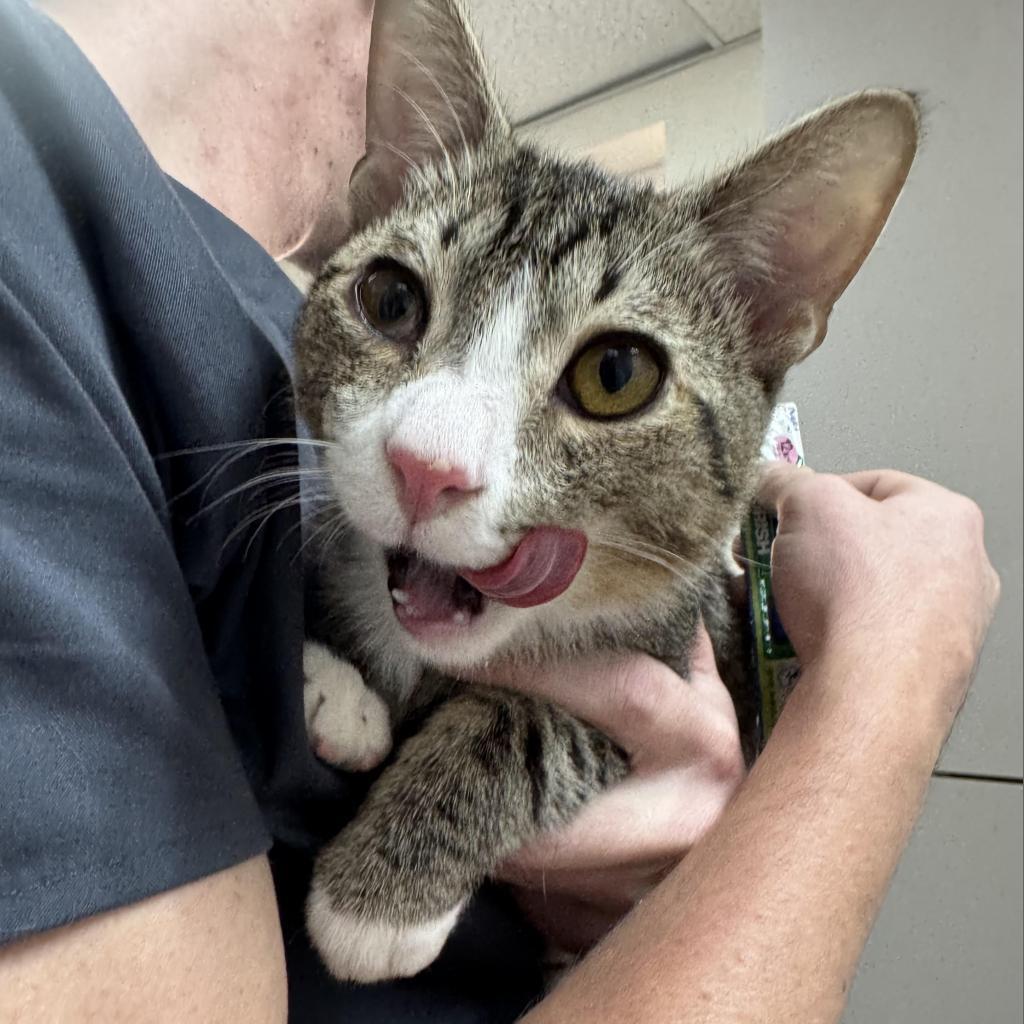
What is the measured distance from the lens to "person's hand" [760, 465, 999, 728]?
82 cm

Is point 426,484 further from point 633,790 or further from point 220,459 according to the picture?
point 633,790

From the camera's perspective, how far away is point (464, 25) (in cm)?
76

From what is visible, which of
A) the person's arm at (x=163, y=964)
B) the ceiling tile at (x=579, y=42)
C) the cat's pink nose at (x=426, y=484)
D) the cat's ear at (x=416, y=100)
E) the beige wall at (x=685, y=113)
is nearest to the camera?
the person's arm at (x=163, y=964)

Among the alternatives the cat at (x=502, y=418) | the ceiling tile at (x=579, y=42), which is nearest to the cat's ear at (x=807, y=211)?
the cat at (x=502, y=418)

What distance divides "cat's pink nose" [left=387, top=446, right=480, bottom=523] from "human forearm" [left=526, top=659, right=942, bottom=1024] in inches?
14.5

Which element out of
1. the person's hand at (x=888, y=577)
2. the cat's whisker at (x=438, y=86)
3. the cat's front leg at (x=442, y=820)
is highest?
the cat's whisker at (x=438, y=86)

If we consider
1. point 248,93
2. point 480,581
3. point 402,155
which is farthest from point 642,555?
point 248,93

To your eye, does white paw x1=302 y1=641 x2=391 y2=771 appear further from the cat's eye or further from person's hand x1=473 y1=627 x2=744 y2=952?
the cat's eye

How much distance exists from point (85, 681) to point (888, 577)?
0.76 metres

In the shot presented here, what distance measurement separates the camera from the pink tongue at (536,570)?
62 centimetres

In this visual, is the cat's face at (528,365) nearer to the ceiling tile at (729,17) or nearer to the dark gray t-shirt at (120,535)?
the dark gray t-shirt at (120,535)

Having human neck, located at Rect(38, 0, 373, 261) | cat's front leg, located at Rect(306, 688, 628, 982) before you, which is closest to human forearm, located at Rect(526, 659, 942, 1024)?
cat's front leg, located at Rect(306, 688, 628, 982)

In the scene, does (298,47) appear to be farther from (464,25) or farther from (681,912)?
(681,912)

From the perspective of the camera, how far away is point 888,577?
2.85 ft
